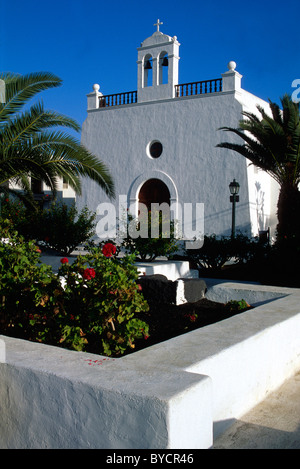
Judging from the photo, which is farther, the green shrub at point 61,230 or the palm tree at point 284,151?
the palm tree at point 284,151

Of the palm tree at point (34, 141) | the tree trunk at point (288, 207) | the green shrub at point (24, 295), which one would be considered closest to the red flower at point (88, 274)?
the green shrub at point (24, 295)

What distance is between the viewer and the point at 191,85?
17234 mm

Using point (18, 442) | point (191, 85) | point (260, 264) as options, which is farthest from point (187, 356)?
point (191, 85)

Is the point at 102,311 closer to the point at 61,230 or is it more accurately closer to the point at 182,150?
the point at 61,230

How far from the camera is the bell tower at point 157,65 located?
57.2 ft

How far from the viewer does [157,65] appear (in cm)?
1788

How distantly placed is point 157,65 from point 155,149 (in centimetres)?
315

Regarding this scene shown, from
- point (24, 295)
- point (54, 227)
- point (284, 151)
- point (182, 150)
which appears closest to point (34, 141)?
point (54, 227)

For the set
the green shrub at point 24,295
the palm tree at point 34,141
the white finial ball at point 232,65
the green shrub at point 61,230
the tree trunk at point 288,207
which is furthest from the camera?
the white finial ball at point 232,65

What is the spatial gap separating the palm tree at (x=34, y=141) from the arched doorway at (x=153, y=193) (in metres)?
9.14

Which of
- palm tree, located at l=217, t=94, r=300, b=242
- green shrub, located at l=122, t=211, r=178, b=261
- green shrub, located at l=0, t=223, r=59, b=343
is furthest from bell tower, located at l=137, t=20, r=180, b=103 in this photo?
green shrub, located at l=0, t=223, r=59, b=343

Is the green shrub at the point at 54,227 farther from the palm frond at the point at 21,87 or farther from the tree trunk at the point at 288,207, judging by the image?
the tree trunk at the point at 288,207

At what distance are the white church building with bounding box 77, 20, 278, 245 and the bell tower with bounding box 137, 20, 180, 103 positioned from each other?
0.04 m

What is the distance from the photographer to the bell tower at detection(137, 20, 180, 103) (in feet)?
57.2
